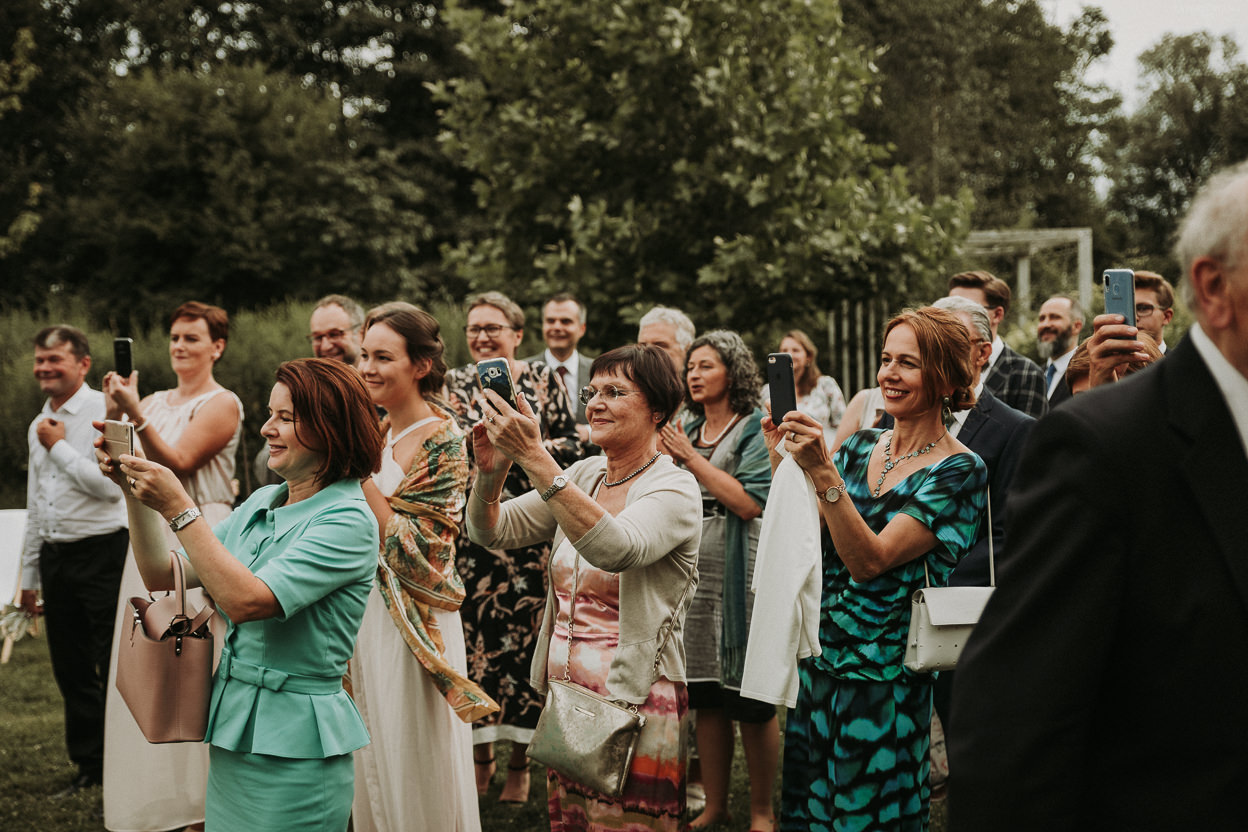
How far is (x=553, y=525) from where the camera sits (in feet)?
A: 13.1

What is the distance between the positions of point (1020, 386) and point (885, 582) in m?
2.24

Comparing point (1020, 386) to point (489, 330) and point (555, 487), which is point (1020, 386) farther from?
point (555, 487)

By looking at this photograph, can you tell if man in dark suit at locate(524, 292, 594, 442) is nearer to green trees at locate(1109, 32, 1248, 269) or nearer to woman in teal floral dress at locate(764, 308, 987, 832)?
woman in teal floral dress at locate(764, 308, 987, 832)

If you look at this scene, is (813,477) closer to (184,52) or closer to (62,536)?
(62,536)

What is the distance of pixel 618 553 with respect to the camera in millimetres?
3254

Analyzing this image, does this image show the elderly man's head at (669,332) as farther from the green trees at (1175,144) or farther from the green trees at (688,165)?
the green trees at (1175,144)

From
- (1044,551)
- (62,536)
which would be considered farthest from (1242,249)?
(62,536)

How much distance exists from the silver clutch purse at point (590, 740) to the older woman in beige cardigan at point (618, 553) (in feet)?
0.27

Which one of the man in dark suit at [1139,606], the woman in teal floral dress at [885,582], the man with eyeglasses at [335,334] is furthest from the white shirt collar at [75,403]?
the man in dark suit at [1139,606]

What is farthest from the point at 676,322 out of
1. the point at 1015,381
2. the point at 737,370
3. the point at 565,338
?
the point at 1015,381

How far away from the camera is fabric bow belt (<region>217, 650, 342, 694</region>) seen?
3.08m

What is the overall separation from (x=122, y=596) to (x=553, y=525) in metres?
2.48

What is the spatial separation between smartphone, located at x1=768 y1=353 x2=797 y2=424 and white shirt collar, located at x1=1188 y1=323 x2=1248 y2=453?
181cm

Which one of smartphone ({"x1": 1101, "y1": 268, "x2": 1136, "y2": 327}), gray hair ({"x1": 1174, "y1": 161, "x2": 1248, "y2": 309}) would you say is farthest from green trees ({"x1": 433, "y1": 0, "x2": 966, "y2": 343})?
gray hair ({"x1": 1174, "y1": 161, "x2": 1248, "y2": 309})
